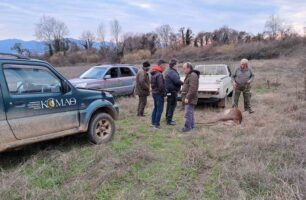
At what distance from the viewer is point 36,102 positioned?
5.05 metres

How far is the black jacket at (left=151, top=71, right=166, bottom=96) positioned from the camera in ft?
25.3

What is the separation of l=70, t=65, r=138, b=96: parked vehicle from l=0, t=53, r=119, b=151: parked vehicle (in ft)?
16.8

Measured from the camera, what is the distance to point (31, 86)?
5.09m

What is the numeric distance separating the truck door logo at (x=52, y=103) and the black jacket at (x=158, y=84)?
2527mm

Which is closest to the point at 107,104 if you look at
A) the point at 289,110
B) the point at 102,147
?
the point at 102,147

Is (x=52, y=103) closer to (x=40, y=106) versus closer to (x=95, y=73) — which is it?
(x=40, y=106)

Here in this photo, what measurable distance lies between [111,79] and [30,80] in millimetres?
7183

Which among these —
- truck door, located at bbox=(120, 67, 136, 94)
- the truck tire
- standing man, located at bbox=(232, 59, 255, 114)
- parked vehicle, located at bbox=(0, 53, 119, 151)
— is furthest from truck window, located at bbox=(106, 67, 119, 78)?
parked vehicle, located at bbox=(0, 53, 119, 151)

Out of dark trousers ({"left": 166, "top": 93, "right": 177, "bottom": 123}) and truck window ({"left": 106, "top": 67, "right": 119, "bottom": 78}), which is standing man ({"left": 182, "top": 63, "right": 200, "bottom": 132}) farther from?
truck window ({"left": 106, "top": 67, "right": 119, "bottom": 78})

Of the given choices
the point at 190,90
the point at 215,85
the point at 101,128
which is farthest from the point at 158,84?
the point at 215,85

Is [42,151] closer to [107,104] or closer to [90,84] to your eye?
[107,104]

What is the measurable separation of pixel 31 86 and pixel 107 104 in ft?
5.88

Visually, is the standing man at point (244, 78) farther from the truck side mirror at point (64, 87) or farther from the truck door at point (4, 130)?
the truck door at point (4, 130)

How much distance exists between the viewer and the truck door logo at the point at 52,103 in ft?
16.5
